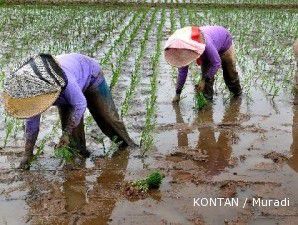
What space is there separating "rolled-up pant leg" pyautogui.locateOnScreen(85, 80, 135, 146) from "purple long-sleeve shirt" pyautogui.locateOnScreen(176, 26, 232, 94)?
136cm

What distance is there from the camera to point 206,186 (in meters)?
3.82

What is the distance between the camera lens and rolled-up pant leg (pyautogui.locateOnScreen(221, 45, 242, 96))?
6109mm

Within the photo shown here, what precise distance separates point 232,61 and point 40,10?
357 inches

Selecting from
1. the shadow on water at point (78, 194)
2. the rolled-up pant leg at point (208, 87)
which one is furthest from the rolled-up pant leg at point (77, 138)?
the rolled-up pant leg at point (208, 87)

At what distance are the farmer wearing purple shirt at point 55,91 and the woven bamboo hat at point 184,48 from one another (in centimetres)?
111

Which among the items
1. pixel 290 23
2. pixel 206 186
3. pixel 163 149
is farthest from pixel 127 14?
pixel 206 186

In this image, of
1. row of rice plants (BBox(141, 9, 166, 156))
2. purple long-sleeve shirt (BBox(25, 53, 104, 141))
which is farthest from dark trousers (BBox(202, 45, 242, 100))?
purple long-sleeve shirt (BBox(25, 53, 104, 141))

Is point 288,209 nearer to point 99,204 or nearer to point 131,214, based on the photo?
point 131,214

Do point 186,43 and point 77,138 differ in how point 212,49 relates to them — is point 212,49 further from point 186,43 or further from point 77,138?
point 77,138

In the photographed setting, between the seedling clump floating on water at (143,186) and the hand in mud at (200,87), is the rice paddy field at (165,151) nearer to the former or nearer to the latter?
the seedling clump floating on water at (143,186)

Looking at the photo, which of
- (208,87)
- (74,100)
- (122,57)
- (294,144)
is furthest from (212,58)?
(122,57)

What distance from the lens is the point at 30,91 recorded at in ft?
11.0

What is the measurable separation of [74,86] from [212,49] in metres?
2.20

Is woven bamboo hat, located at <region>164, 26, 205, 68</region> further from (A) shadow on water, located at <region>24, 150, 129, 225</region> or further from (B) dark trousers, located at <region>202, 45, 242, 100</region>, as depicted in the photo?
(A) shadow on water, located at <region>24, 150, 129, 225</region>
